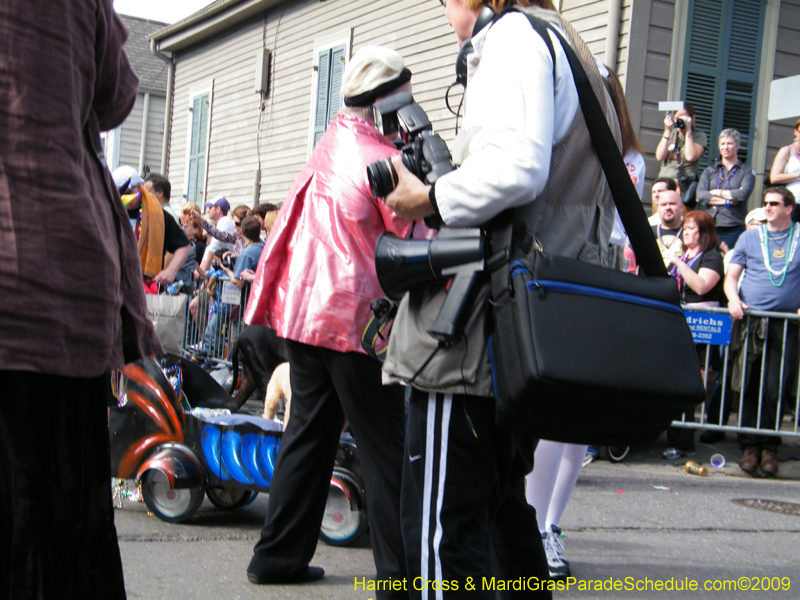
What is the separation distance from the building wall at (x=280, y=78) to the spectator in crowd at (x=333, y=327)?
8.12 m

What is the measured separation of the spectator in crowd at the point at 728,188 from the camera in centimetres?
827

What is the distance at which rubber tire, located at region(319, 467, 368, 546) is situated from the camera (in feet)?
12.3

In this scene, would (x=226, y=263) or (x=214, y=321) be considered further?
(x=226, y=263)

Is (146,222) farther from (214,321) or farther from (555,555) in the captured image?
(214,321)

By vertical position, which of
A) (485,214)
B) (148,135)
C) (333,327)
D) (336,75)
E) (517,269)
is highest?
(148,135)

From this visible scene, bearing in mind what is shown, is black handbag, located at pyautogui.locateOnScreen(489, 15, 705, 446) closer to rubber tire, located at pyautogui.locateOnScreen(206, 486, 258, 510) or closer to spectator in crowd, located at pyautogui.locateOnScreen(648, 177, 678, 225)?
rubber tire, located at pyautogui.locateOnScreen(206, 486, 258, 510)

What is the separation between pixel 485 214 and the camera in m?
1.97

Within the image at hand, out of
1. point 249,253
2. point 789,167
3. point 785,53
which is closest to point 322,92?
point 249,253

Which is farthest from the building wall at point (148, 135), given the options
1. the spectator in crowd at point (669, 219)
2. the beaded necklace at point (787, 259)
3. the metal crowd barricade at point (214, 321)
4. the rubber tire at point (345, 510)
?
the rubber tire at point (345, 510)

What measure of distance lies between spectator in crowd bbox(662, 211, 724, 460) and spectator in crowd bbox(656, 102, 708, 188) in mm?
1594

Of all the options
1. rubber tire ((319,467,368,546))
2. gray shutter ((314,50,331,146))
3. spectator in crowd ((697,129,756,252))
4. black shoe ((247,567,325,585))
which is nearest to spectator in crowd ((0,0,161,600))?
black shoe ((247,567,325,585))

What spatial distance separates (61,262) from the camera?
174 cm

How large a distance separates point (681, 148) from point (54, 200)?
800 centimetres

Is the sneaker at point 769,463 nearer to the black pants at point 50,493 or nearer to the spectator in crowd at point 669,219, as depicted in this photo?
the spectator in crowd at point 669,219
